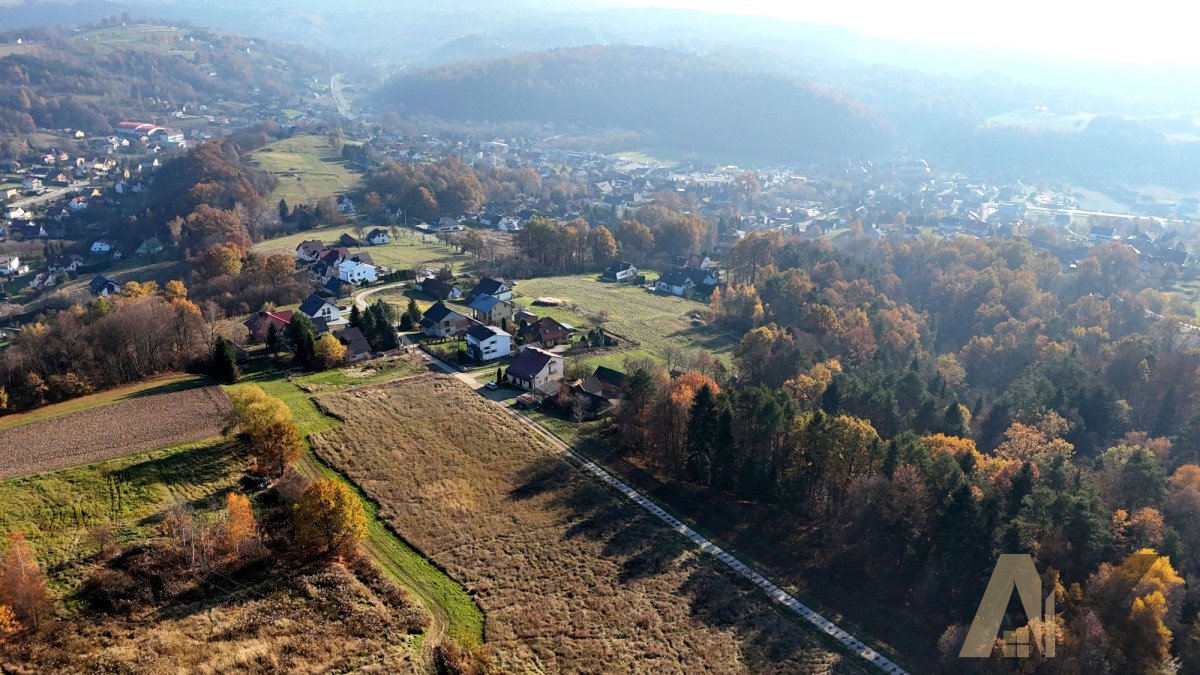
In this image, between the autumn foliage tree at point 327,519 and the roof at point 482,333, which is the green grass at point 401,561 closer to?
the autumn foliage tree at point 327,519

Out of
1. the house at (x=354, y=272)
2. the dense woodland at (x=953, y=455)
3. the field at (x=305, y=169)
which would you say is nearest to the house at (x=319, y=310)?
the house at (x=354, y=272)

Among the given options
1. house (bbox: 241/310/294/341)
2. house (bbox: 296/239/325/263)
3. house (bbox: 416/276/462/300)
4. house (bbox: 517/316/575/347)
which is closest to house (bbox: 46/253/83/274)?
house (bbox: 296/239/325/263)

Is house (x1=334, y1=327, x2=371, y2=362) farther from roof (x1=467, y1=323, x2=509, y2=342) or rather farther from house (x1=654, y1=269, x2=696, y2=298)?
house (x1=654, y1=269, x2=696, y2=298)

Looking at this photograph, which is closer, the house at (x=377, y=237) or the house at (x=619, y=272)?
the house at (x=619, y=272)

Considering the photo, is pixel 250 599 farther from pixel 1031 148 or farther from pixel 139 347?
pixel 1031 148

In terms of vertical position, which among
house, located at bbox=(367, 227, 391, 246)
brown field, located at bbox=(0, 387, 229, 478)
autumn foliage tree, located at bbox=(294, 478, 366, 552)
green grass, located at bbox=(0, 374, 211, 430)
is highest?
autumn foliage tree, located at bbox=(294, 478, 366, 552)

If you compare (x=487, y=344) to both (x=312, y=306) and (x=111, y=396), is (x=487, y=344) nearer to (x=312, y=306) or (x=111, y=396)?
(x=312, y=306)

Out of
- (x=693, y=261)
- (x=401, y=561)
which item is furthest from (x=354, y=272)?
(x=401, y=561)
